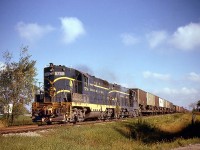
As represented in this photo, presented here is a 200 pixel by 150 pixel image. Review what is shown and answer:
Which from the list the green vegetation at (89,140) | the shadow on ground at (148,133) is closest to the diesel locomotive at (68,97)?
the green vegetation at (89,140)

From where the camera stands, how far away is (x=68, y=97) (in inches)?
777

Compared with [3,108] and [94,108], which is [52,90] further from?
[3,108]

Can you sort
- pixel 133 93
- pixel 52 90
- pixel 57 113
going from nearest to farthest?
pixel 57 113
pixel 52 90
pixel 133 93

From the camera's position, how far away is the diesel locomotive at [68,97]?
18.6 metres

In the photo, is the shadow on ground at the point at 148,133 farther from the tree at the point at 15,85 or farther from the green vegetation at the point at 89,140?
the tree at the point at 15,85

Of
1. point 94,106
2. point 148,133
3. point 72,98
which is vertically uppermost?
point 72,98

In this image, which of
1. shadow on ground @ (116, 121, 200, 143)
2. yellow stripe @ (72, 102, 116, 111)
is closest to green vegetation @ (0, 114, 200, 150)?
shadow on ground @ (116, 121, 200, 143)

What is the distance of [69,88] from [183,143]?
9538mm

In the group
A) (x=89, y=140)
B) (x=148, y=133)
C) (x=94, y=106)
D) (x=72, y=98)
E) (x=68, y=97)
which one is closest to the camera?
(x=89, y=140)

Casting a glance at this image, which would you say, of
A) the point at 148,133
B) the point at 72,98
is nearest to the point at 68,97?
the point at 72,98

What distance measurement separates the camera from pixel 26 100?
28703 millimetres

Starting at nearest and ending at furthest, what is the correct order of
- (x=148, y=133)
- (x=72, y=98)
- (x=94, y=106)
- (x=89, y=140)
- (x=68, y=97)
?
1. (x=89, y=140)
2. (x=72, y=98)
3. (x=68, y=97)
4. (x=148, y=133)
5. (x=94, y=106)

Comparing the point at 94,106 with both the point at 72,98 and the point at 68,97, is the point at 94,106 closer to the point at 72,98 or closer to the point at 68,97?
the point at 68,97

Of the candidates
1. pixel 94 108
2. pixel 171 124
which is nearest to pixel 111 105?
pixel 94 108
